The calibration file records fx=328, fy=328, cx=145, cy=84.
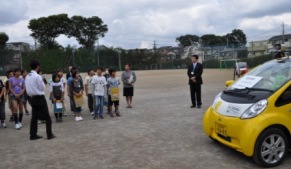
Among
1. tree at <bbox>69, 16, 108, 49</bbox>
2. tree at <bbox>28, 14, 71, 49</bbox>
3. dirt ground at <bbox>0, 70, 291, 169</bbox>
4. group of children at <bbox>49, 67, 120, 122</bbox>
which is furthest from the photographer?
tree at <bbox>69, 16, 108, 49</bbox>

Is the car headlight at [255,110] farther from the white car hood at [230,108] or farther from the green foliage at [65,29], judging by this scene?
the green foliage at [65,29]

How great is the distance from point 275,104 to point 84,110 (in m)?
7.96

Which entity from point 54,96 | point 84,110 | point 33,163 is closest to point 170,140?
point 33,163

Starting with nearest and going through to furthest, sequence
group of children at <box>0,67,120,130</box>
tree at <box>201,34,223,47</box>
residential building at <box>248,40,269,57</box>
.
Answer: group of children at <box>0,67,120,130</box> → residential building at <box>248,40,269,57</box> → tree at <box>201,34,223,47</box>

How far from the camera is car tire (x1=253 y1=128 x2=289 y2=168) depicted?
513cm

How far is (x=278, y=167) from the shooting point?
5172mm

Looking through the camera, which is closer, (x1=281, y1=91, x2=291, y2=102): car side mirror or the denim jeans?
(x1=281, y1=91, x2=291, y2=102): car side mirror

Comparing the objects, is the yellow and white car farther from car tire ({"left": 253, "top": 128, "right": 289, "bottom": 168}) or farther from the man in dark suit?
the man in dark suit

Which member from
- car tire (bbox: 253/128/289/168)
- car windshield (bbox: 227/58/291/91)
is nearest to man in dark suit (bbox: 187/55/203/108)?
car windshield (bbox: 227/58/291/91)

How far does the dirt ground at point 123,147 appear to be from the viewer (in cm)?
553

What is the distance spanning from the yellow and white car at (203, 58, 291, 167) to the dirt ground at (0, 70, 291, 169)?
11.2 inches

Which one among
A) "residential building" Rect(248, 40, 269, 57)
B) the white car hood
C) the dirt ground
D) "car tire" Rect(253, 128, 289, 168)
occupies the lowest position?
the dirt ground

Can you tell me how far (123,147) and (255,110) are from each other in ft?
8.83

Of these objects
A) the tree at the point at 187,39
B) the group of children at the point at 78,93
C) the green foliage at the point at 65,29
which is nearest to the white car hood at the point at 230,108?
the group of children at the point at 78,93
